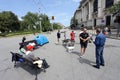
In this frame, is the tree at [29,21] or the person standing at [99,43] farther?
the tree at [29,21]

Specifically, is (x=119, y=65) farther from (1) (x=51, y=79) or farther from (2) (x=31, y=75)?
(2) (x=31, y=75)

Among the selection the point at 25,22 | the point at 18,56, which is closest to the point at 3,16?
the point at 25,22

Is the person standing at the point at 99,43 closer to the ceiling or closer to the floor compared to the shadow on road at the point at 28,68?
closer to the ceiling

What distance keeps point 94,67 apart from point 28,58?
127 inches

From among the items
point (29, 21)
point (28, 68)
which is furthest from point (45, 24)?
point (28, 68)

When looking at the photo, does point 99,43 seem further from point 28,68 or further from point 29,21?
point 29,21

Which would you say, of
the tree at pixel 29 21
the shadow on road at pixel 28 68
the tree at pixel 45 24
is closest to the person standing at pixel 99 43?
the shadow on road at pixel 28 68

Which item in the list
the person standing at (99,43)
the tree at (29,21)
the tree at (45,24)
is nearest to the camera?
the person standing at (99,43)

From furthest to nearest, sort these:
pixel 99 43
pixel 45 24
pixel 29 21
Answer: pixel 29 21
pixel 45 24
pixel 99 43

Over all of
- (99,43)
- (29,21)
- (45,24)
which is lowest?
(99,43)

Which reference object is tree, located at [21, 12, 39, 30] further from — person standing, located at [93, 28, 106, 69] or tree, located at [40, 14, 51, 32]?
person standing, located at [93, 28, 106, 69]

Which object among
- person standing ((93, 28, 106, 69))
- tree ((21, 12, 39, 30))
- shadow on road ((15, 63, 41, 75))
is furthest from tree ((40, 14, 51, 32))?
person standing ((93, 28, 106, 69))

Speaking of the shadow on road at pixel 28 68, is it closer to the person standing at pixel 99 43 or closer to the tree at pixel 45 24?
the person standing at pixel 99 43

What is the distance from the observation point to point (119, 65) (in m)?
7.05
